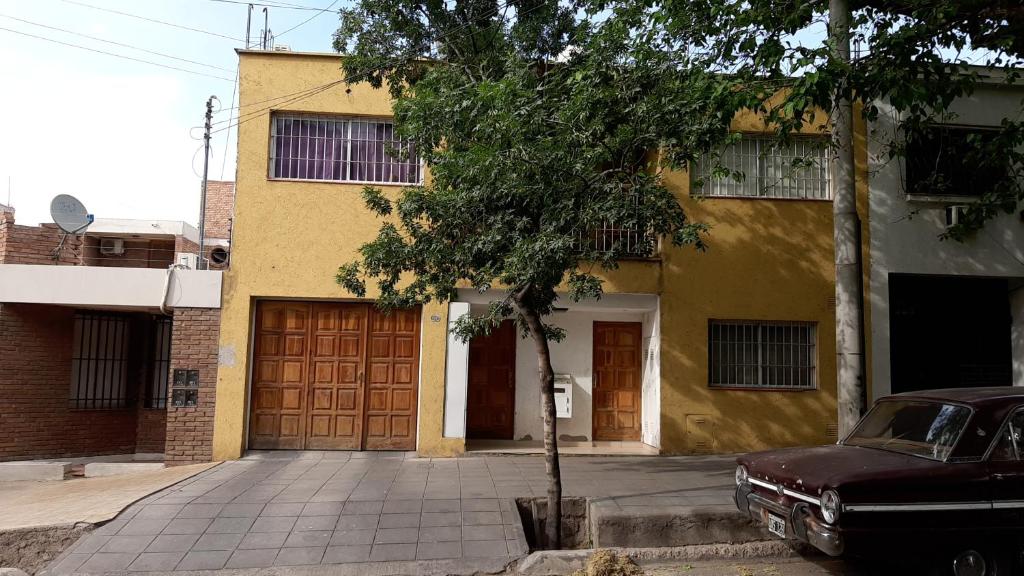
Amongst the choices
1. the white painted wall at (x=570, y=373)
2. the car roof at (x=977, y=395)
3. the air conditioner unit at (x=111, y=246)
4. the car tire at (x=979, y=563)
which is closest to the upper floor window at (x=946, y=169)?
the white painted wall at (x=570, y=373)

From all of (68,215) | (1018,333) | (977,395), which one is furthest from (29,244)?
(1018,333)

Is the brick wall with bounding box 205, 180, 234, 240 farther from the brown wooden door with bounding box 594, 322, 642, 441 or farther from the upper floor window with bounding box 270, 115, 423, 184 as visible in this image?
the brown wooden door with bounding box 594, 322, 642, 441

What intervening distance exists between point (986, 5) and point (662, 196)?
4.04 meters

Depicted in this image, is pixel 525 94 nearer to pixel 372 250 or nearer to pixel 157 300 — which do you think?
pixel 372 250

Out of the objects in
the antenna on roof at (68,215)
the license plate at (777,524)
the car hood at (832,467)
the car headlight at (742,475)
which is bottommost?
the license plate at (777,524)

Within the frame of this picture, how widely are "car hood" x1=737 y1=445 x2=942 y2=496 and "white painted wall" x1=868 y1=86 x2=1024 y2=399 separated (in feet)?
Answer: 19.1

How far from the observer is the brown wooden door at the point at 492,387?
10.6 metres

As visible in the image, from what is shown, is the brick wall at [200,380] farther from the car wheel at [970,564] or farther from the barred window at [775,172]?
the car wheel at [970,564]

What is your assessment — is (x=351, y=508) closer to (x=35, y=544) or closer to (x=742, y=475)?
(x=35, y=544)

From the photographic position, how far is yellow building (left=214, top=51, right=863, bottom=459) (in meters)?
9.46

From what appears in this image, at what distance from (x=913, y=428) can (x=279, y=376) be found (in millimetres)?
8053

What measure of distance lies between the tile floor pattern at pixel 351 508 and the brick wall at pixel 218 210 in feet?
28.6

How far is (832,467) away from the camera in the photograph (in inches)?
192

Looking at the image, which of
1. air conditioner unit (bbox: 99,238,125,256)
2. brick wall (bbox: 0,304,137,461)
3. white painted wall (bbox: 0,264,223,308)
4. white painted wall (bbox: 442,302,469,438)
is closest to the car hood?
white painted wall (bbox: 442,302,469,438)
